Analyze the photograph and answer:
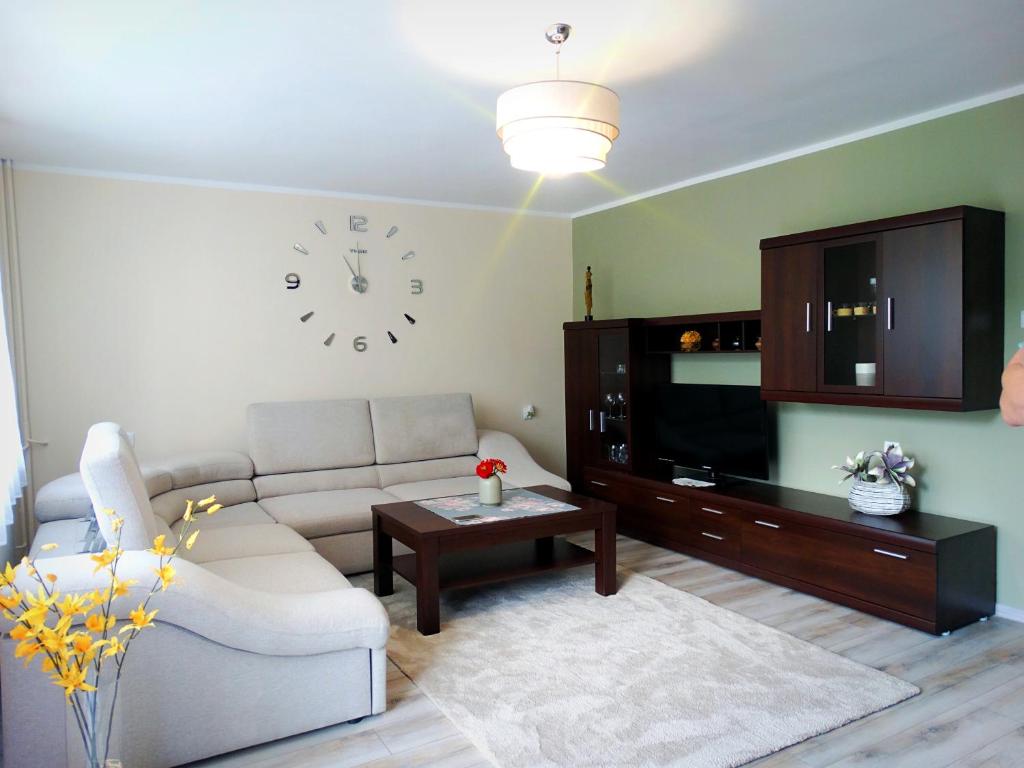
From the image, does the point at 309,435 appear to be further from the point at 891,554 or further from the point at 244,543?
the point at 891,554

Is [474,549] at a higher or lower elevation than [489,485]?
lower

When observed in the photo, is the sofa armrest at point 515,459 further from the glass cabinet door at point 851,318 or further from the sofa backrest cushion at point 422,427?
the glass cabinet door at point 851,318

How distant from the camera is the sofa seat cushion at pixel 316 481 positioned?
460cm

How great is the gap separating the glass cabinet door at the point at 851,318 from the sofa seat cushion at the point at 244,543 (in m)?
2.71

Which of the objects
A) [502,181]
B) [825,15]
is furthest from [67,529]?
[825,15]

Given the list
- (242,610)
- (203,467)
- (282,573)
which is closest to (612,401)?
(203,467)

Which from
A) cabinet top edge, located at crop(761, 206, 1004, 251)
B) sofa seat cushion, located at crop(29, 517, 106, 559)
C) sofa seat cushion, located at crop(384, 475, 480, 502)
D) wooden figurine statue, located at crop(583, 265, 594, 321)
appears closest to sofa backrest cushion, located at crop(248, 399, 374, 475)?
sofa seat cushion, located at crop(384, 475, 480, 502)

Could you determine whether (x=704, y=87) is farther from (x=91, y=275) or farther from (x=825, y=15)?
(x=91, y=275)

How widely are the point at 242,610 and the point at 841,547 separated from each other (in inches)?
107

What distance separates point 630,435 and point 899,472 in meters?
1.79

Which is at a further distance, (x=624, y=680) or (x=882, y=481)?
(x=882, y=481)

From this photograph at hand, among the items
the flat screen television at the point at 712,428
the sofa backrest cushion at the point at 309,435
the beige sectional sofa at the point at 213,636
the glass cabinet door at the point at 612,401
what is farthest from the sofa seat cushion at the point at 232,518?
the flat screen television at the point at 712,428

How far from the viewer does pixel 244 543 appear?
352 centimetres

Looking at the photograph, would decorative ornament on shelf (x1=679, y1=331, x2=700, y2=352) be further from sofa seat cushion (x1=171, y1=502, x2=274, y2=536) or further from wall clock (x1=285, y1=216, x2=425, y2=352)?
sofa seat cushion (x1=171, y1=502, x2=274, y2=536)
